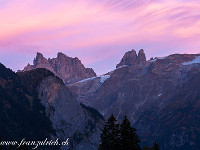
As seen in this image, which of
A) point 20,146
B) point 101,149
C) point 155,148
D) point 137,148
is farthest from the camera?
point 155,148

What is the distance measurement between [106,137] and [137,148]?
7065 millimetres

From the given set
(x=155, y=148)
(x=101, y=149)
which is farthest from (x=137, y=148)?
(x=155, y=148)

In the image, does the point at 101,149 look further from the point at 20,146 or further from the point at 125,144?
the point at 20,146

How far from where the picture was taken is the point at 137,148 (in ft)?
283

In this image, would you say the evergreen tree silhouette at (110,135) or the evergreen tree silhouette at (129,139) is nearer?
the evergreen tree silhouette at (129,139)

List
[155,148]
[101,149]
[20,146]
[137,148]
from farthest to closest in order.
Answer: [155,148]
[20,146]
[101,149]
[137,148]

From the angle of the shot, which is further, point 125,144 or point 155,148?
point 155,148

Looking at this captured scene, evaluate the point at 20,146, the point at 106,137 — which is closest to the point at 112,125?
the point at 106,137

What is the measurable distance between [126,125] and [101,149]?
8425 mm

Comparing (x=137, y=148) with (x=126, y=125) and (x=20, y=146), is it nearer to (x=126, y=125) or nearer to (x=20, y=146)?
(x=126, y=125)

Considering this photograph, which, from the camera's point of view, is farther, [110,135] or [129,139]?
[110,135]

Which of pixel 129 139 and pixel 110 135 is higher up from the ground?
pixel 110 135

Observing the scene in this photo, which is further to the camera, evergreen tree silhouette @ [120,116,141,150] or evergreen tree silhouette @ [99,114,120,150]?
evergreen tree silhouette @ [99,114,120,150]

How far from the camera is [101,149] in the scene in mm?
92562
